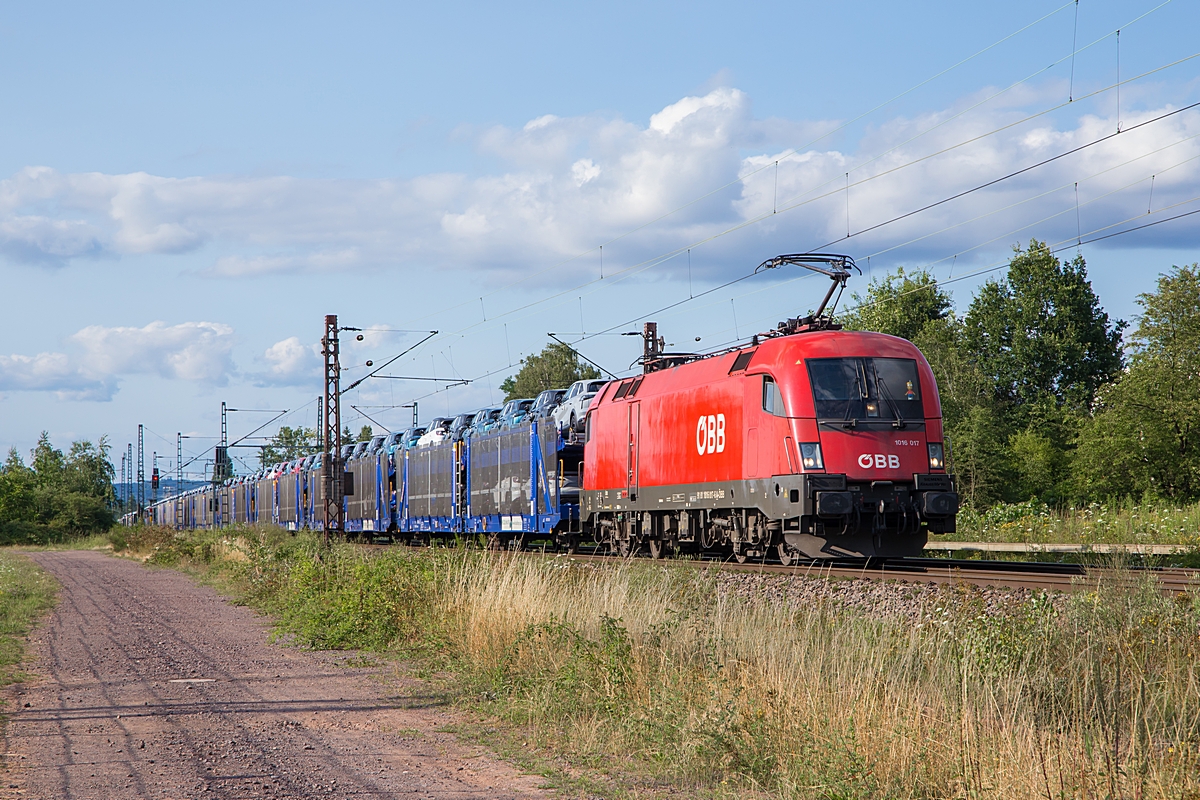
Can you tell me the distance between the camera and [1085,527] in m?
28.9

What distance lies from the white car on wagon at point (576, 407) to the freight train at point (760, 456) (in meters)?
0.16

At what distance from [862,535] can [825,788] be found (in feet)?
38.1

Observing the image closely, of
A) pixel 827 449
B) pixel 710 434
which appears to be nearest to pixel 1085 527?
pixel 710 434

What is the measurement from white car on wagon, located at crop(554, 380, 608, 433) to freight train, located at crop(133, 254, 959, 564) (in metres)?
0.16

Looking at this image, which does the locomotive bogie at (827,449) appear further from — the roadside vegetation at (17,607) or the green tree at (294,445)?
the green tree at (294,445)

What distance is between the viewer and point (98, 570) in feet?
112

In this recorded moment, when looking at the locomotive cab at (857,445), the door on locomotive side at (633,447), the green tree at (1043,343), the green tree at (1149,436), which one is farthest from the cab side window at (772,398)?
the green tree at (1043,343)

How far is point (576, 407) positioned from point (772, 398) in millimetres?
11425

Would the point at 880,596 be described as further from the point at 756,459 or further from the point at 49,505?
the point at 49,505

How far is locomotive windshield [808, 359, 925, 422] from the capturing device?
17.6 m

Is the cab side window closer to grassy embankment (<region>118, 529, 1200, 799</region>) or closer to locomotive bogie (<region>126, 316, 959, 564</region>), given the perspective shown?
locomotive bogie (<region>126, 316, 959, 564</region>)

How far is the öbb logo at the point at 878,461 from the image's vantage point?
17.4 meters

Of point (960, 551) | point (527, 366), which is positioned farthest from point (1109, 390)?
point (527, 366)

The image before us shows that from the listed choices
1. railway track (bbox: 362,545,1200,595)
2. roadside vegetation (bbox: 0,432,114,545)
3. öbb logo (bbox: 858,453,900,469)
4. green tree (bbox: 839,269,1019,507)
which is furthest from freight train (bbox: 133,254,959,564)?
roadside vegetation (bbox: 0,432,114,545)
